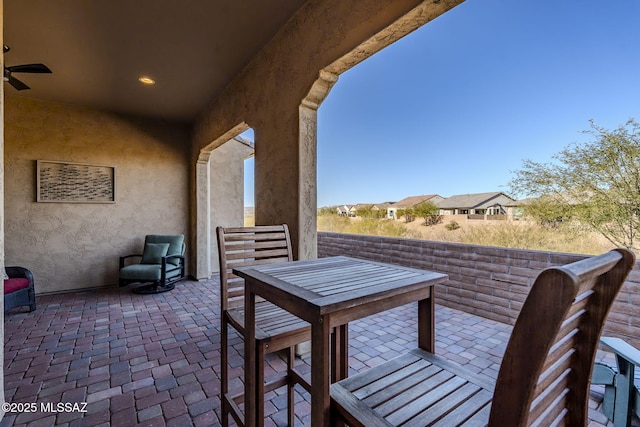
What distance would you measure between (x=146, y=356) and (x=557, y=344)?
2.79 meters

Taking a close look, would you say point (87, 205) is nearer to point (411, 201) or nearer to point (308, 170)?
point (308, 170)

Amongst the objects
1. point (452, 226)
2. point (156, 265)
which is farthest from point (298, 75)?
point (156, 265)

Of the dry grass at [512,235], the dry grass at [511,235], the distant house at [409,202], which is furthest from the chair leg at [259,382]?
the distant house at [409,202]

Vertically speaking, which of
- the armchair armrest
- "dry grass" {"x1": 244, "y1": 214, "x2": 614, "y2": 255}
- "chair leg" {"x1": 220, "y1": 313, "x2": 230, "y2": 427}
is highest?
"dry grass" {"x1": 244, "y1": 214, "x2": 614, "y2": 255}

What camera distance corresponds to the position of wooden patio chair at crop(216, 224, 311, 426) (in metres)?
1.32

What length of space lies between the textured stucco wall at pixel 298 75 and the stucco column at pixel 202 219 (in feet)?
6.38

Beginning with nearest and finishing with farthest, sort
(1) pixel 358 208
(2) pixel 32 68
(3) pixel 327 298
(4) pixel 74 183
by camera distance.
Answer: (3) pixel 327 298, (2) pixel 32 68, (4) pixel 74 183, (1) pixel 358 208

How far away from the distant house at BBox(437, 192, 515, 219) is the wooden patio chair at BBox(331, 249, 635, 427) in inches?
128

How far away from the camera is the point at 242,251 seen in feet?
6.11

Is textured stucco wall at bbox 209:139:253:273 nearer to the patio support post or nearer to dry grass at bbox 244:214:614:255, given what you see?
dry grass at bbox 244:214:614:255

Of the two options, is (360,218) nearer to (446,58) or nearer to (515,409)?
(446,58)

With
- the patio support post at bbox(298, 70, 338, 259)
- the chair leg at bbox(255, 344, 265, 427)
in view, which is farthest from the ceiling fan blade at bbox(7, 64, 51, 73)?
the chair leg at bbox(255, 344, 265, 427)

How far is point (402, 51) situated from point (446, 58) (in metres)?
0.79

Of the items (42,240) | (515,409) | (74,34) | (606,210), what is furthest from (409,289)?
(42,240)
